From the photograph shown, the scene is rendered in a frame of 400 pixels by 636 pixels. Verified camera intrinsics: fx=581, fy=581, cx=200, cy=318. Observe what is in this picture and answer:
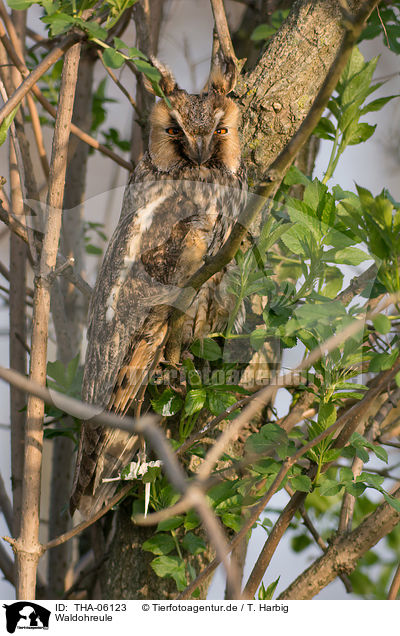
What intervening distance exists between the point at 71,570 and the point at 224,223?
84cm

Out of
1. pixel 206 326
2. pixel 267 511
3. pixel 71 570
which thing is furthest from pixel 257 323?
pixel 71 570

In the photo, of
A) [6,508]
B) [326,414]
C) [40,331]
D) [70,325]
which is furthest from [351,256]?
[6,508]

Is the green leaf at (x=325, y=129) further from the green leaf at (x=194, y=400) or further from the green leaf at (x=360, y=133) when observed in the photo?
the green leaf at (x=194, y=400)

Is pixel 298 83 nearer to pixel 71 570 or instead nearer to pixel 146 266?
pixel 146 266

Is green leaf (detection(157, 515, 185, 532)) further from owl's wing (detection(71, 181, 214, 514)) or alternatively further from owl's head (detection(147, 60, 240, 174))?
owl's head (detection(147, 60, 240, 174))

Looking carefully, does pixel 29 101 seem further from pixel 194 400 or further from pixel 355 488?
pixel 355 488

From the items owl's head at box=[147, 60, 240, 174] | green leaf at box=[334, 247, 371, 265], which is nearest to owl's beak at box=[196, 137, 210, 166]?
owl's head at box=[147, 60, 240, 174]

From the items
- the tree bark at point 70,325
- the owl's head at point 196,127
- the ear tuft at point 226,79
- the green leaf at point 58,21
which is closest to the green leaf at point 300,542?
the tree bark at point 70,325

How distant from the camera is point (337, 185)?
29.1 inches

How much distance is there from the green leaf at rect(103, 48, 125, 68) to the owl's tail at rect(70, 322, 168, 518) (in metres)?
0.36

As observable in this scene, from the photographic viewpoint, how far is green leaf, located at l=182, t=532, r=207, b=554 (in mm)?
859

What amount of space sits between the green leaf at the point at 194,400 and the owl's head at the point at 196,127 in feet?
1.23

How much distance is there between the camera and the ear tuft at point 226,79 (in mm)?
960
